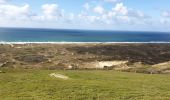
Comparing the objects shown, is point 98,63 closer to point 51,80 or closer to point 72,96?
point 51,80

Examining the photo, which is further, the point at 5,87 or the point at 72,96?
the point at 5,87

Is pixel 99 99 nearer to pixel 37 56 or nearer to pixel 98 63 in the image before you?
pixel 98 63

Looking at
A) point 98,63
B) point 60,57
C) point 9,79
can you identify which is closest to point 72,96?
point 9,79

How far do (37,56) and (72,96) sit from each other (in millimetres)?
59501

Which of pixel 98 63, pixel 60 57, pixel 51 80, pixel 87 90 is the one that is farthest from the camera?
pixel 60 57

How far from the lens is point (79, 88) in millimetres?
30828

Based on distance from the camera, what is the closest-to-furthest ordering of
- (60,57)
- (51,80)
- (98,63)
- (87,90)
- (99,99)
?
1. (99,99)
2. (87,90)
3. (51,80)
4. (98,63)
5. (60,57)

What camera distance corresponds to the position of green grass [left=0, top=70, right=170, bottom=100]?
27891 mm

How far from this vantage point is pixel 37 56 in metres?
86.2

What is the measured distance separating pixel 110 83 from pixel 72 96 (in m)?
7.63

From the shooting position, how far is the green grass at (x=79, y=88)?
27891 mm

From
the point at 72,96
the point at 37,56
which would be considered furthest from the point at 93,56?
the point at 72,96

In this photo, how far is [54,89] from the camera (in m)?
30.3

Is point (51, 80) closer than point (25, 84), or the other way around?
point (25, 84)
